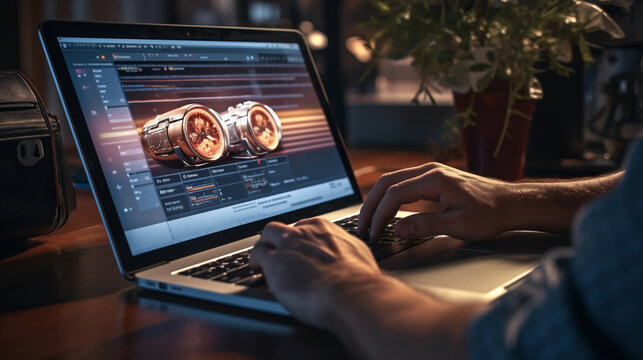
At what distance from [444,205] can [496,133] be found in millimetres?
481

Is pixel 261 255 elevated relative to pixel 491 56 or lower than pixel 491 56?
lower

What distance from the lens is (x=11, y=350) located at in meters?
0.53

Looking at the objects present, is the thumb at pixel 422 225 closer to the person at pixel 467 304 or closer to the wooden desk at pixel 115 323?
the person at pixel 467 304

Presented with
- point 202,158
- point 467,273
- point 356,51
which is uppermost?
point 356,51

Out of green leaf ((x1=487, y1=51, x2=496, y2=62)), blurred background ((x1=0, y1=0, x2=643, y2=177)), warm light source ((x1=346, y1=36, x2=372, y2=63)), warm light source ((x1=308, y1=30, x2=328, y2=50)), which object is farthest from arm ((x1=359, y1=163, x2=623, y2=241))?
warm light source ((x1=346, y1=36, x2=372, y2=63))

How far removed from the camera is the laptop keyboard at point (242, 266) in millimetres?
645

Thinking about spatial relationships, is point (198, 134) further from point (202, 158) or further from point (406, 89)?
point (406, 89)

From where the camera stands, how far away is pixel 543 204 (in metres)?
0.87

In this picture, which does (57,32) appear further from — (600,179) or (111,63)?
(600,179)

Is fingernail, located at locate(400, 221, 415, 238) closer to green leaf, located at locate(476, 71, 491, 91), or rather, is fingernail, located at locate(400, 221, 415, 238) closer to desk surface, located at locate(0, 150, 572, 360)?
desk surface, located at locate(0, 150, 572, 360)

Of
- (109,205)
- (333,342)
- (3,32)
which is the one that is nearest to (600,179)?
(333,342)

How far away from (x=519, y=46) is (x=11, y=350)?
101 centimetres

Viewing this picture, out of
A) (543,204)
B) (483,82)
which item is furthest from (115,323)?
(483,82)

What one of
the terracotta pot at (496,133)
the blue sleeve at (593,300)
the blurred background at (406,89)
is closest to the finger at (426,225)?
the blue sleeve at (593,300)
